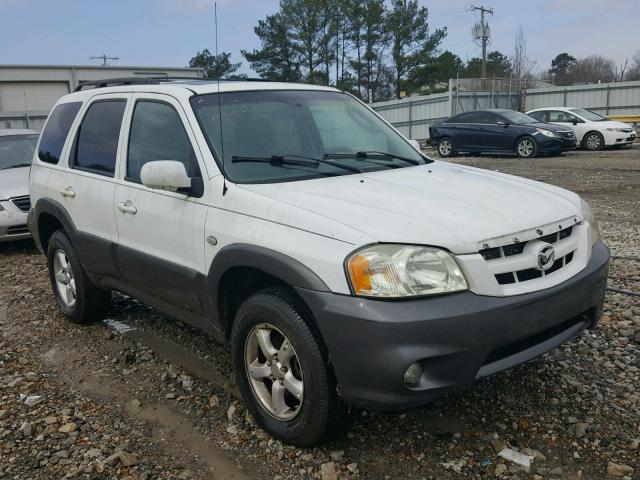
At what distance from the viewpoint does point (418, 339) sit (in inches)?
102

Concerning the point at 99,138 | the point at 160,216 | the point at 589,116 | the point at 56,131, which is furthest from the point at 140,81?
the point at 589,116

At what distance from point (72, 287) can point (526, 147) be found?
50.8 feet

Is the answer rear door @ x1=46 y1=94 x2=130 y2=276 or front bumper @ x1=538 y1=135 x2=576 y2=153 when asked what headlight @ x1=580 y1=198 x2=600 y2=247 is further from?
Answer: front bumper @ x1=538 y1=135 x2=576 y2=153

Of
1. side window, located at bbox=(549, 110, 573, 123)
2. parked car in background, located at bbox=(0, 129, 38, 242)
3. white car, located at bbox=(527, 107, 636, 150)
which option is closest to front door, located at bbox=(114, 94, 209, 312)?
parked car in background, located at bbox=(0, 129, 38, 242)

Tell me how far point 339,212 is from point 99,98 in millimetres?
2658

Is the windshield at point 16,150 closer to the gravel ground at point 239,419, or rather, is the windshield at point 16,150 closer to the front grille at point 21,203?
the front grille at point 21,203

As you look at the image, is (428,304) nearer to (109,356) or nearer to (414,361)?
(414,361)

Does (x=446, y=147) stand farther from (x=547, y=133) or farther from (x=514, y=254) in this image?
(x=514, y=254)

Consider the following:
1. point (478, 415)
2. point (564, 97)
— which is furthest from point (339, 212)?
point (564, 97)

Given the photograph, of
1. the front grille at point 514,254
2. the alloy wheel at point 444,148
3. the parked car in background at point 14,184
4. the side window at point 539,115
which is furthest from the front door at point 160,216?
the side window at point 539,115

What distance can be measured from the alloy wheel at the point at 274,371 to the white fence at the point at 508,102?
24.8m

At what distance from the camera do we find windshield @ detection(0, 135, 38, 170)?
9.20 m

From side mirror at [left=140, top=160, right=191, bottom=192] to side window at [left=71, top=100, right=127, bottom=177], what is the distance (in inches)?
39.5

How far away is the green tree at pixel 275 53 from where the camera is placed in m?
47.5
